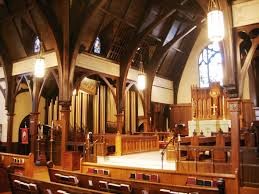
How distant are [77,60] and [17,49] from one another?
358 centimetres

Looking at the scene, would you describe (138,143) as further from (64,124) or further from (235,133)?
(235,133)

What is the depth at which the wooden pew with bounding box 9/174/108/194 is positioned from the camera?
13.6 ft

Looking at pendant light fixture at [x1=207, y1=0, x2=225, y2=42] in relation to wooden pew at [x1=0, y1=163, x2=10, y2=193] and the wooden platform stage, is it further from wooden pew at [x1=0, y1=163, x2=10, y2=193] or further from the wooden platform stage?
wooden pew at [x1=0, y1=163, x2=10, y2=193]

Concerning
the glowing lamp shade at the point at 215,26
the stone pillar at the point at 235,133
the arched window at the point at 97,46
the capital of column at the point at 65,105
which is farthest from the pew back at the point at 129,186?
the arched window at the point at 97,46

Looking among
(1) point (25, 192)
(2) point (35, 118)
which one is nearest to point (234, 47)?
(1) point (25, 192)

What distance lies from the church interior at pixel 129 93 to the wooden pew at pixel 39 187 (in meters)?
0.02

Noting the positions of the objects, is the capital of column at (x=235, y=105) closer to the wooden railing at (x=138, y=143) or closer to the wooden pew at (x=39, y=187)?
the wooden pew at (x=39, y=187)

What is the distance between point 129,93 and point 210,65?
4.76 metres

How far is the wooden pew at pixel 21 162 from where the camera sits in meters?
7.95

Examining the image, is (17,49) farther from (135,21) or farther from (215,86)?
(215,86)

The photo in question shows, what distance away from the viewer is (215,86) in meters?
14.3

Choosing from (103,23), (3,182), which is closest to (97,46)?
(103,23)

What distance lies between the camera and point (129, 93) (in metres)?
16.5

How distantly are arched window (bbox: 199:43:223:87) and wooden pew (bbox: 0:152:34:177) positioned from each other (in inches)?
434
